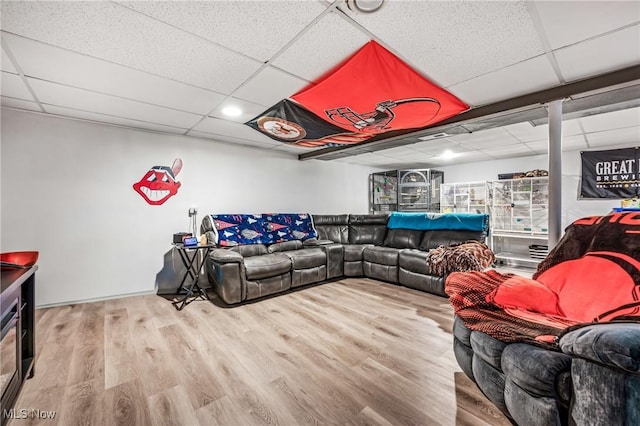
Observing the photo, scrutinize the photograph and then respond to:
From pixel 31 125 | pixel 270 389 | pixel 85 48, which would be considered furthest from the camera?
pixel 31 125

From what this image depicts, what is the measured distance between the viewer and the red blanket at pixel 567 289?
1.47m

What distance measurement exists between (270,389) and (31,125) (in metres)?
3.87

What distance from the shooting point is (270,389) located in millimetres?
1732

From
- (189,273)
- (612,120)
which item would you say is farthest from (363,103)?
(612,120)

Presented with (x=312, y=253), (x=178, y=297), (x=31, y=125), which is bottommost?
(x=178, y=297)

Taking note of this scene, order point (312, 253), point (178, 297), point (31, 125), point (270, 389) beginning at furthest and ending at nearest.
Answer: point (312, 253)
point (178, 297)
point (31, 125)
point (270, 389)

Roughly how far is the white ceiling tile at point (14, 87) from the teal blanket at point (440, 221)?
4884mm

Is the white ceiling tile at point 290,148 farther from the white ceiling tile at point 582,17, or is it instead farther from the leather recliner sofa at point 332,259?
the white ceiling tile at point 582,17

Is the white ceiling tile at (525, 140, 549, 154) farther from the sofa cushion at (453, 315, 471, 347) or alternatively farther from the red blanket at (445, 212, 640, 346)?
the sofa cushion at (453, 315, 471, 347)

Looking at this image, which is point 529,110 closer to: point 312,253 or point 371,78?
point 371,78

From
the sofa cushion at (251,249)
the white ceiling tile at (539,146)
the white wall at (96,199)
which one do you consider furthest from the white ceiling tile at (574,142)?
the white wall at (96,199)

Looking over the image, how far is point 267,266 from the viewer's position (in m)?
3.46

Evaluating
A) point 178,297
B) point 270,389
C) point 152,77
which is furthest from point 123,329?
point 152,77

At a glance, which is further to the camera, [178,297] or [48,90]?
[178,297]
